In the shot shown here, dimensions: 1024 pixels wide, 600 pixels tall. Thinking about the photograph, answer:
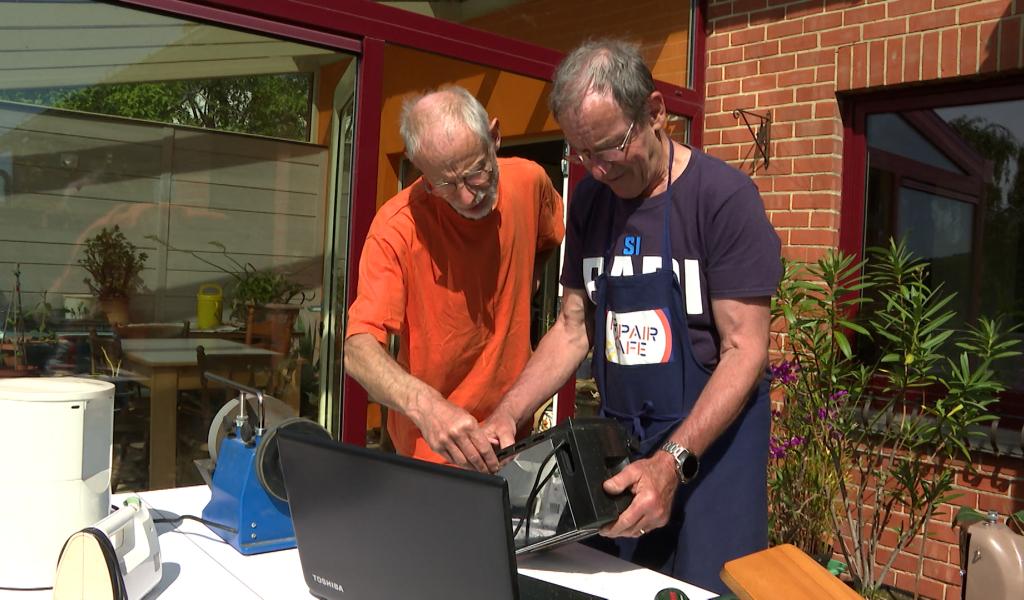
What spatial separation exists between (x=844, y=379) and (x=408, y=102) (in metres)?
2.63

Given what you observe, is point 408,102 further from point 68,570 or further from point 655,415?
point 68,570

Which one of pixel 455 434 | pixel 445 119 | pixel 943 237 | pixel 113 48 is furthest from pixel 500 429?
pixel 943 237

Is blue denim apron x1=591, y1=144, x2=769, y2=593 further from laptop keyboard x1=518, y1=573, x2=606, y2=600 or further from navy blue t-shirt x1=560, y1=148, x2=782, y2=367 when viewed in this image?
laptop keyboard x1=518, y1=573, x2=606, y2=600

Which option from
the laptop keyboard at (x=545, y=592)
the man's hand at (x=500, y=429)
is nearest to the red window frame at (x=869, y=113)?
the man's hand at (x=500, y=429)

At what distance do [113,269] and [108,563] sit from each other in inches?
80.1

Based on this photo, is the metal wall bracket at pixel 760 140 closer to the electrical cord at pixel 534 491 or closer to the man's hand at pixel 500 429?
the man's hand at pixel 500 429

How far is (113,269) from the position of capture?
3131 mm

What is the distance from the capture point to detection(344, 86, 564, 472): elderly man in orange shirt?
6.86 feet

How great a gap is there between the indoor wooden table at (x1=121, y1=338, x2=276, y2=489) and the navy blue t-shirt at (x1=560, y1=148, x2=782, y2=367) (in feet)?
6.33

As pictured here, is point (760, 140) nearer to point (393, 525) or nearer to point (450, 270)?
point (450, 270)

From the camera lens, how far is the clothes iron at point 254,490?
5.57ft

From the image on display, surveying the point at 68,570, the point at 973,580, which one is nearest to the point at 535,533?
the point at 68,570

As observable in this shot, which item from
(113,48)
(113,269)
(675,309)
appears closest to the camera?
(675,309)

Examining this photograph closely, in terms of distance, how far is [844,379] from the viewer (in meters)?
3.94
